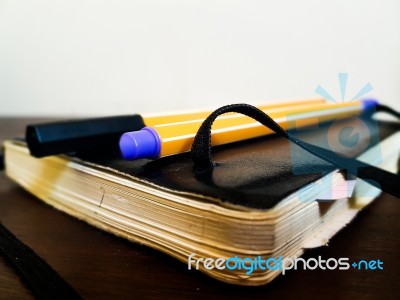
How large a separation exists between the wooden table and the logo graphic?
0.11 ft

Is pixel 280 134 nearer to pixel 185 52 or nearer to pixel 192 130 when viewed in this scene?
pixel 192 130

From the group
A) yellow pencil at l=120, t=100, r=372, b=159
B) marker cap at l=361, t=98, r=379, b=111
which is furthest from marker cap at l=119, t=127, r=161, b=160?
marker cap at l=361, t=98, r=379, b=111

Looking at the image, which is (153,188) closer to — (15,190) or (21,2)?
(15,190)

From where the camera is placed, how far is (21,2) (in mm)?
715

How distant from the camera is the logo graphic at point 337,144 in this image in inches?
9.6

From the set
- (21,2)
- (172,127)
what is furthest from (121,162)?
(21,2)

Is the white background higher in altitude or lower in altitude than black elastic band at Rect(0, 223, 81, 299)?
higher

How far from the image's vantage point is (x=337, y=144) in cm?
33

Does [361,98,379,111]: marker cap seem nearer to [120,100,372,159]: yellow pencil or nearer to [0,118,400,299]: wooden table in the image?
[120,100,372,159]: yellow pencil

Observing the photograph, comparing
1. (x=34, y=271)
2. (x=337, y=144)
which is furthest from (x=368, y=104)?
(x=34, y=271)

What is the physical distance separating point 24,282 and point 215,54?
0.48m

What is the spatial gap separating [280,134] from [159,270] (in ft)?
0.36

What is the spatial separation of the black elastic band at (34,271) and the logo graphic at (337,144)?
137 millimetres

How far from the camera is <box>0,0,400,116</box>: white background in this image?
563mm
